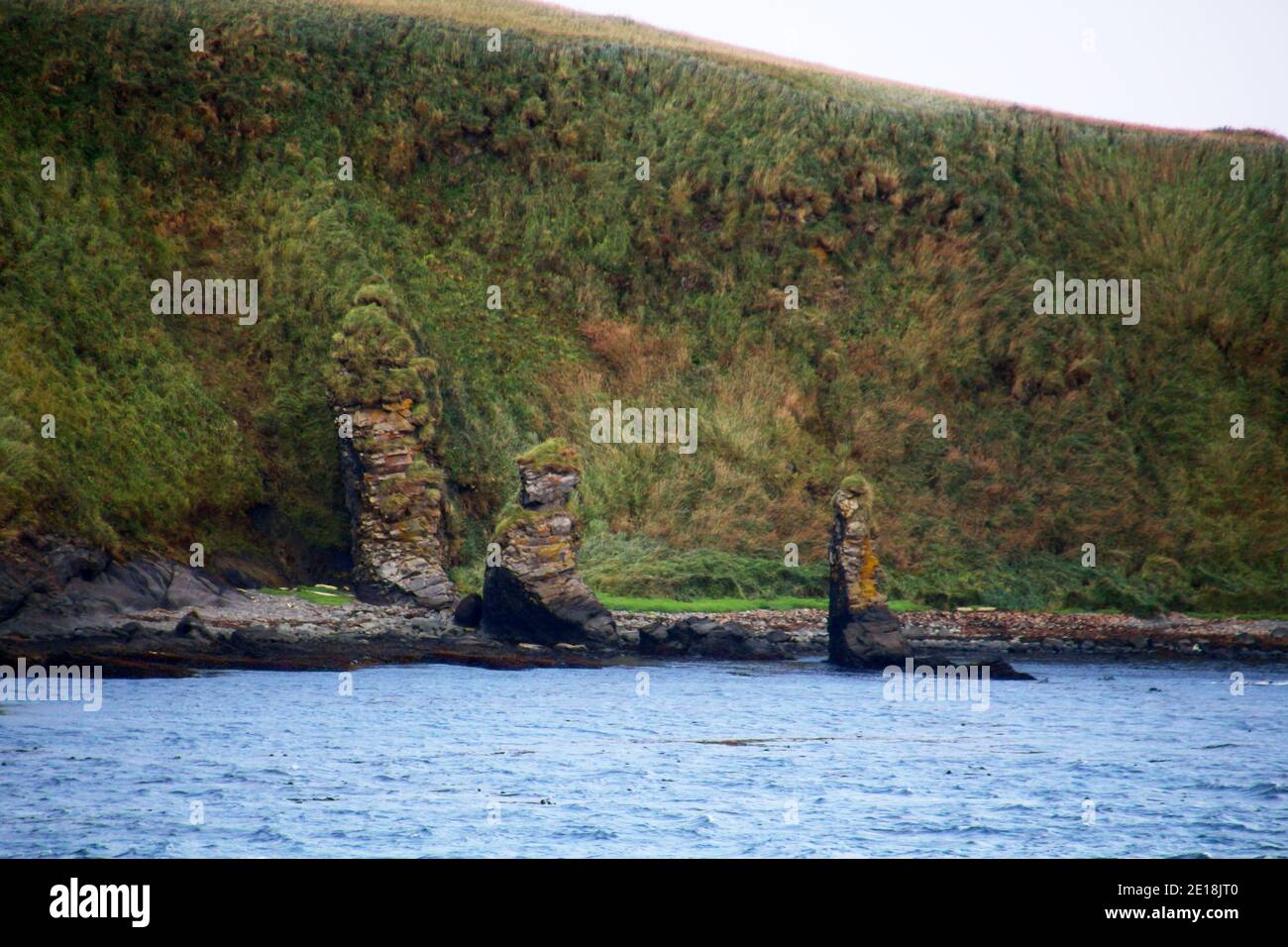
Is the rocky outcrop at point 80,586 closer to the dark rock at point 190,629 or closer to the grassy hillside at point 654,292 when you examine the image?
the dark rock at point 190,629

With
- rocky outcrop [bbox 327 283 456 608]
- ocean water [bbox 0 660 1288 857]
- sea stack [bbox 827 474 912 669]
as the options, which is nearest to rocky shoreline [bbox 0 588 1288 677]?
rocky outcrop [bbox 327 283 456 608]

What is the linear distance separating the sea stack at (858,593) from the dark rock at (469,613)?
1212 cm

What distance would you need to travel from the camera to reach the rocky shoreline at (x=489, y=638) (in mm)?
41062

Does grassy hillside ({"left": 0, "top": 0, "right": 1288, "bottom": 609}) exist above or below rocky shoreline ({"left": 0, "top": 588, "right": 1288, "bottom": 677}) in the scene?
above

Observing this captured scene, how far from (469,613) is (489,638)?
6.20ft

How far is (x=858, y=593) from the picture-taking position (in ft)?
149

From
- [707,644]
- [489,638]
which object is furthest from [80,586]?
[707,644]

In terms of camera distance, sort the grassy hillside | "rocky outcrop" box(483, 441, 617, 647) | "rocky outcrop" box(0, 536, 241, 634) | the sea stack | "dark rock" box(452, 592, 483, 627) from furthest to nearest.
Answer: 1. the grassy hillside
2. "dark rock" box(452, 592, 483, 627)
3. "rocky outcrop" box(483, 441, 617, 647)
4. the sea stack
5. "rocky outcrop" box(0, 536, 241, 634)

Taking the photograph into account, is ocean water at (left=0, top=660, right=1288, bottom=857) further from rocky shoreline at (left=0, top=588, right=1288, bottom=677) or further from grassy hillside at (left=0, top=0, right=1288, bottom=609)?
grassy hillside at (left=0, top=0, right=1288, bottom=609)

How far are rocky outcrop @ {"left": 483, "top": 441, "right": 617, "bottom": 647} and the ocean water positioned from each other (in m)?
3.75

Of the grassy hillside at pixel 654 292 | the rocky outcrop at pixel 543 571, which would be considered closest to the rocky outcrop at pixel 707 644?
the rocky outcrop at pixel 543 571

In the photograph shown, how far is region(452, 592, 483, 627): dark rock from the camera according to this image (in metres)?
49.9

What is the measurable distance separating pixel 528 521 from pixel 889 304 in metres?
35.0
